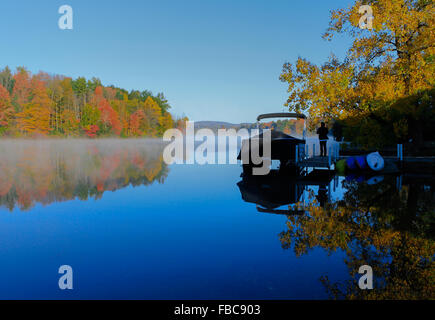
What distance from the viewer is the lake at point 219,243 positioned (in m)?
3.81

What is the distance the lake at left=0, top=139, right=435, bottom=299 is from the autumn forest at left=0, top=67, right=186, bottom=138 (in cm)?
6517

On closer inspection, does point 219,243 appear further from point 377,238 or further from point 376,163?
point 376,163

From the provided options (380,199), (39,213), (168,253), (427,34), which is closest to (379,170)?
(427,34)

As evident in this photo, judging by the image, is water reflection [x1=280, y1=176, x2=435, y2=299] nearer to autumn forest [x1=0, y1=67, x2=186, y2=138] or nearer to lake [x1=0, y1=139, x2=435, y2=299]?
lake [x1=0, y1=139, x2=435, y2=299]

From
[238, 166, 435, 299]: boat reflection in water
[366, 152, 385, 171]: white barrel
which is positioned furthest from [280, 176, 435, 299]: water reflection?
[366, 152, 385, 171]: white barrel

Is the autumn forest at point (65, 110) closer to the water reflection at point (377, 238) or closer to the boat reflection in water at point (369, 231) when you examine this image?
the boat reflection in water at point (369, 231)

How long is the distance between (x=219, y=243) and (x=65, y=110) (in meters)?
79.1

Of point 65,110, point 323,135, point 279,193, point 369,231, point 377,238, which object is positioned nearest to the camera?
point 377,238

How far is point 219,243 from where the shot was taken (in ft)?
18.2

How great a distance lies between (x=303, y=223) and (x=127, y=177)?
10371mm

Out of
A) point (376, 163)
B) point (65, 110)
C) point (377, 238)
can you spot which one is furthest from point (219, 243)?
point (65, 110)

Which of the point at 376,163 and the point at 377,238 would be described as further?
the point at 376,163

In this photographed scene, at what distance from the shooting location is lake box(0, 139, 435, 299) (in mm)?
3807

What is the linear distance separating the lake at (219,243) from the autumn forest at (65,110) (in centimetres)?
6517
